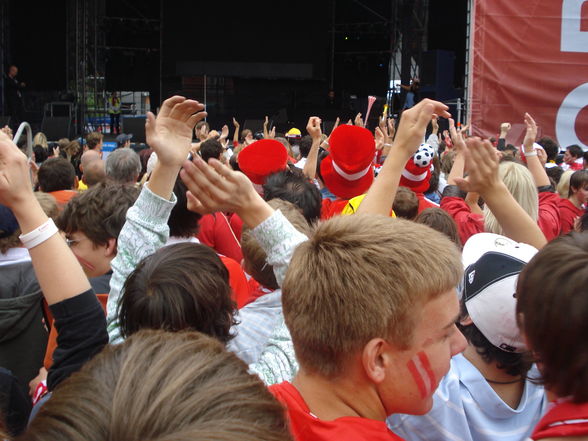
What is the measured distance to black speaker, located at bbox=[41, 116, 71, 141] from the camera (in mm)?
15242

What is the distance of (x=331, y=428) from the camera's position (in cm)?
121

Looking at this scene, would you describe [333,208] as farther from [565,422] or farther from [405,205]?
[565,422]

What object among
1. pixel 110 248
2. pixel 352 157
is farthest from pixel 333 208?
pixel 110 248

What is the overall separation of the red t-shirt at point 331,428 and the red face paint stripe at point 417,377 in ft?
0.33

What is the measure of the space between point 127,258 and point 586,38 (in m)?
7.81

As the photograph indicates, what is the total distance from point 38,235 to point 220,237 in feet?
6.08

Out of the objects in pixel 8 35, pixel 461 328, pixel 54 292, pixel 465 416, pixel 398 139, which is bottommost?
pixel 465 416

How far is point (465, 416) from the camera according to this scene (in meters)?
1.50

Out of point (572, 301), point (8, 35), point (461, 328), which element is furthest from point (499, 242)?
point (8, 35)

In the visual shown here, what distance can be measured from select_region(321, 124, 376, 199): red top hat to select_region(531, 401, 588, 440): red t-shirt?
8.56ft

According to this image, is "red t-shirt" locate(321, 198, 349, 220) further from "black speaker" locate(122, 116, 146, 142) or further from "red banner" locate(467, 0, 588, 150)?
"black speaker" locate(122, 116, 146, 142)

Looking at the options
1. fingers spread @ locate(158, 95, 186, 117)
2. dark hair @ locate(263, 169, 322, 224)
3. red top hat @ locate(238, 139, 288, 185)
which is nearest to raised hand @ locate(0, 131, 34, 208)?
fingers spread @ locate(158, 95, 186, 117)

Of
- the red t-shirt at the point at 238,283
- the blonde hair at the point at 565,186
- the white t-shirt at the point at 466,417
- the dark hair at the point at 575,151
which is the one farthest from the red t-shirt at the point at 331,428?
the dark hair at the point at 575,151

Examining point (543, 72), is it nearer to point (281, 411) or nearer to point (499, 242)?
point (499, 242)
